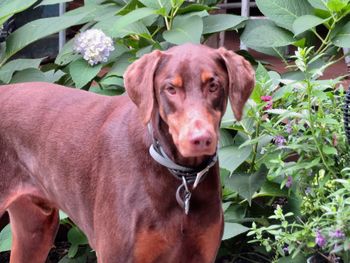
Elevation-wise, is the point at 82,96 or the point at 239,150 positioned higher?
the point at 82,96

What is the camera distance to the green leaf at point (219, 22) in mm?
5023

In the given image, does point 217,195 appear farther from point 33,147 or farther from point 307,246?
point 33,147

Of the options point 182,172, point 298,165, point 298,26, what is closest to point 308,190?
point 298,165

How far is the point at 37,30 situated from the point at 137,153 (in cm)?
204

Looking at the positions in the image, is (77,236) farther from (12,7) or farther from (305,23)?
(305,23)

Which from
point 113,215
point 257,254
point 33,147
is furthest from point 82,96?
point 257,254

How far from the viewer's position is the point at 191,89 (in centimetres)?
292

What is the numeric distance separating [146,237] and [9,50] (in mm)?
2340

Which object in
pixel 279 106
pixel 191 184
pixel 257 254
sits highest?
pixel 191 184

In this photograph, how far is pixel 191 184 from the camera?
3209 millimetres

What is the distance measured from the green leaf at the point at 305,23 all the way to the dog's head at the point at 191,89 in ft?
5.28

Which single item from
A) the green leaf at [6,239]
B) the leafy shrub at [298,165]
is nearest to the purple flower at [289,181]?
the leafy shrub at [298,165]

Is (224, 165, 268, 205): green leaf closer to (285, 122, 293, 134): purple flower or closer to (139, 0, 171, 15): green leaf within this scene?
(285, 122, 293, 134): purple flower

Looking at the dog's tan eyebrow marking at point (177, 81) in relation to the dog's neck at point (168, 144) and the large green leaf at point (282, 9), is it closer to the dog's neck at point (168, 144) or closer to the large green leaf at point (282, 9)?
the dog's neck at point (168, 144)
